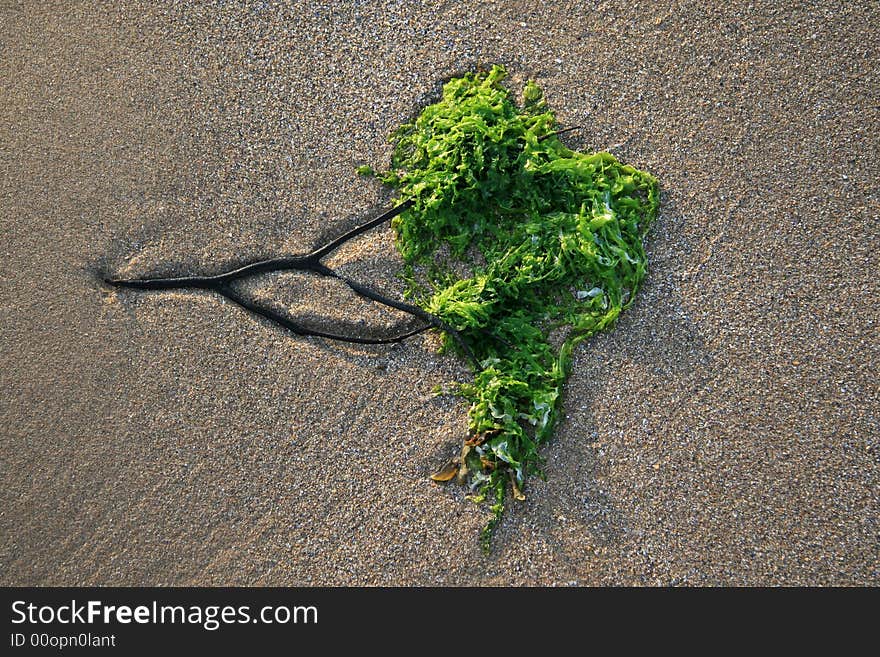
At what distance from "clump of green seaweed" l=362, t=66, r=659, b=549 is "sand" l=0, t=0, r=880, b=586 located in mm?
77

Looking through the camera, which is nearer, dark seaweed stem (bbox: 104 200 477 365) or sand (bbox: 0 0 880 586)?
sand (bbox: 0 0 880 586)

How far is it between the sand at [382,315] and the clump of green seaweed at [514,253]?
0.08m

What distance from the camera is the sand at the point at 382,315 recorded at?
6.48ft

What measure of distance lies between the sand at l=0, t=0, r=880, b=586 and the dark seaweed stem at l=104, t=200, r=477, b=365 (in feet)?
0.14

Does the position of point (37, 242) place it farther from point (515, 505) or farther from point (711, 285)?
point (711, 285)

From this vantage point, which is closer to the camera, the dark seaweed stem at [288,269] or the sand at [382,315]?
the sand at [382,315]

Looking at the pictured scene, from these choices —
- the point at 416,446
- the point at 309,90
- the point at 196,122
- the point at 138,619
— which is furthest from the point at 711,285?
the point at 138,619

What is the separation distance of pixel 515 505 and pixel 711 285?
99cm

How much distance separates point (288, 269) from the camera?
83.7 inches

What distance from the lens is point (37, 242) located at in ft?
7.13

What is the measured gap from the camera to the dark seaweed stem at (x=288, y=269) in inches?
82.4

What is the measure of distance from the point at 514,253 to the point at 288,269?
0.79 metres

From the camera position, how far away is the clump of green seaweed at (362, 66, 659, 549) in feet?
6.58

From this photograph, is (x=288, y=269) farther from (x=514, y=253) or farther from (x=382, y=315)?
(x=514, y=253)
